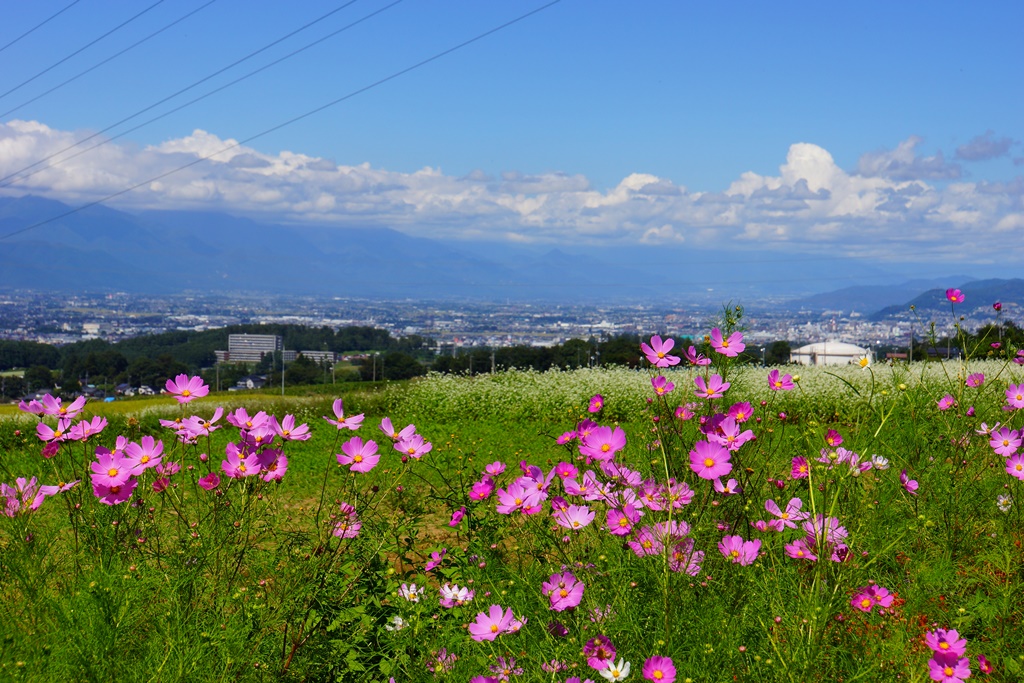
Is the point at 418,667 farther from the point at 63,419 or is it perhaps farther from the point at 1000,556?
the point at 1000,556

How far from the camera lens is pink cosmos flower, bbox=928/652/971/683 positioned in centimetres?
166

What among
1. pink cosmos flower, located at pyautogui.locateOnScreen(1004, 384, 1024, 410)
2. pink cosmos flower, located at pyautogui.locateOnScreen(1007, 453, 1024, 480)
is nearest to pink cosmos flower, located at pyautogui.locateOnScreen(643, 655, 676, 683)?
pink cosmos flower, located at pyautogui.locateOnScreen(1007, 453, 1024, 480)

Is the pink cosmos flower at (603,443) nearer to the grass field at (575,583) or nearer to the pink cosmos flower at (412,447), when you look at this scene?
the grass field at (575,583)

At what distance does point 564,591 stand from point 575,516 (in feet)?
1.09

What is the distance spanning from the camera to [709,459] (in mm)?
1908

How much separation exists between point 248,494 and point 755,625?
1317 millimetres

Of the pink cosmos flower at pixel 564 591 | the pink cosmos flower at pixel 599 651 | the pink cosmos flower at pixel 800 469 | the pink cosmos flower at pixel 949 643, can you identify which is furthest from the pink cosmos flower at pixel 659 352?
the pink cosmos flower at pixel 949 643

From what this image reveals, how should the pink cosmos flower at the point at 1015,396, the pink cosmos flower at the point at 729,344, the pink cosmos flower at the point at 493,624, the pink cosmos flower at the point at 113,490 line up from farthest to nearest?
the pink cosmos flower at the point at 1015,396 < the pink cosmos flower at the point at 729,344 < the pink cosmos flower at the point at 113,490 < the pink cosmos flower at the point at 493,624

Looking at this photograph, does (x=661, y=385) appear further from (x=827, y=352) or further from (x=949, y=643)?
(x=827, y=352)

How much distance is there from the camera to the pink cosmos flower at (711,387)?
205cm

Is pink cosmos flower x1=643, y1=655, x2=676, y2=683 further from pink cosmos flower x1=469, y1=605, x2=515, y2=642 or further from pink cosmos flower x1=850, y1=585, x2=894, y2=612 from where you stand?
pink cosmos flower x1=850, y1=585, x2=894, y2=612

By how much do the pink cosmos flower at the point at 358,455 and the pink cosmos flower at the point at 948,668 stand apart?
4.44 ft

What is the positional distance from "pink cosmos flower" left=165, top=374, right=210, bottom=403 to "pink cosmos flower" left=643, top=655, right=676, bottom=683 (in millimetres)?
Result: 1414

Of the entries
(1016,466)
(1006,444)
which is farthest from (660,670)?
(1006,444)
